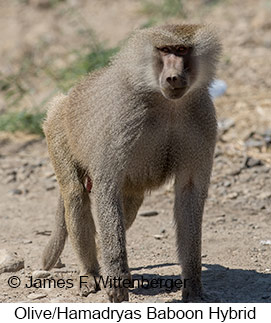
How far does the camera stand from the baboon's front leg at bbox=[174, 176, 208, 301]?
16.2ft

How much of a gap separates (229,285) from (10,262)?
174cm

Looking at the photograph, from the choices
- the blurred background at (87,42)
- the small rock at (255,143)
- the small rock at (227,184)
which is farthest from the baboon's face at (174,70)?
the blurred background at (87,42)

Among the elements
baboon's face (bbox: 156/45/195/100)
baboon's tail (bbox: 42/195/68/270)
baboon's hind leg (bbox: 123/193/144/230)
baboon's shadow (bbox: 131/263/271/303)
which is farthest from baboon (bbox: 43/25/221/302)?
baboon's tail (bbox: 42/195/68/270)

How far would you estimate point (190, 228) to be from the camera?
496 cm

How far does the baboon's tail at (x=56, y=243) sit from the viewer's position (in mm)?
5680

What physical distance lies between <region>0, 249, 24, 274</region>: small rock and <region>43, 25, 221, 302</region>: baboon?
1.09m

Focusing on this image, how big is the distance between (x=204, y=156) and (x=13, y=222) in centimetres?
286

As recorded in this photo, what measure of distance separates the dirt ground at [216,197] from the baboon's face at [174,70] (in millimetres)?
1516

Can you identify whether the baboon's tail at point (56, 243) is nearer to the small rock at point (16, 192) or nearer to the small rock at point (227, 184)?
the small rock at point (16, 192)

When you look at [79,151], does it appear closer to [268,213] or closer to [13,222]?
[13,222]

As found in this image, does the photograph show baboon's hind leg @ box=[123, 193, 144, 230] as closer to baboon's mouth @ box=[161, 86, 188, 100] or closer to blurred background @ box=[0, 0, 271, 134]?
baboon's mouth @ box=[161, 86, 188, 100]

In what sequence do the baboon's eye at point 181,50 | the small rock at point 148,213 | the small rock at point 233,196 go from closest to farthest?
the baboon's eye at point 181,50, the small rock at point 148,213, the small rock at point 233,196
